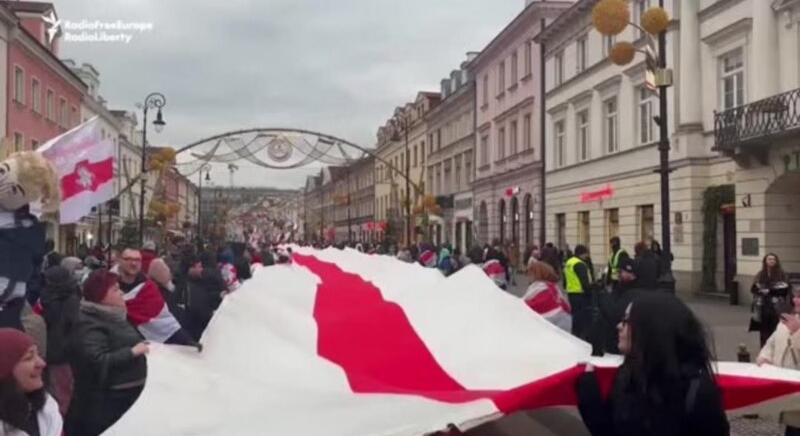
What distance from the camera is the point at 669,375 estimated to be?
314 centimetres

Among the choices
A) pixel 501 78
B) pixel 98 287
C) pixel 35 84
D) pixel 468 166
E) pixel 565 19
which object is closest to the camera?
pixel 98 287

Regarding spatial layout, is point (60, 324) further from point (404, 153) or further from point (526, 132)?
point (404, 153)

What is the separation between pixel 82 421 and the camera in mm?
4969

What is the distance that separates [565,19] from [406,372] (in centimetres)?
3310

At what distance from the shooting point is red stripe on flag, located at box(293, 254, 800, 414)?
Answer: 11.9ft

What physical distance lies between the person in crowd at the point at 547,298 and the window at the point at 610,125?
2367 cm

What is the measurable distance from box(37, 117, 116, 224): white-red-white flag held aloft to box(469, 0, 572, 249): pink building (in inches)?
1310

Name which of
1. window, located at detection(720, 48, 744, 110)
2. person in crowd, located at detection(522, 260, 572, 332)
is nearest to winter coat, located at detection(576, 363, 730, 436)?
person in crowd, located at detection(522, 260, 572, 332)

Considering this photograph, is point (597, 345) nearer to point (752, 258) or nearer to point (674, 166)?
point (752, 258)

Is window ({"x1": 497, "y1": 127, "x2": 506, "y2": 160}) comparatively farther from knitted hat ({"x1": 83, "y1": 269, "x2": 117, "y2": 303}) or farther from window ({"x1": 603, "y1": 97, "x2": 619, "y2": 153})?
knitted hat ({"x1": 83, "y1": 269, "x2": 117, "y2": 303})

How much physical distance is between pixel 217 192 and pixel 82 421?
94.0 metres

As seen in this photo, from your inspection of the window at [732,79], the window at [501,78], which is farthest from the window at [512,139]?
the window at [732,79]

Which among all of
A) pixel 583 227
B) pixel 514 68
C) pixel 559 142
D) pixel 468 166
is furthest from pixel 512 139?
pixel 583 227

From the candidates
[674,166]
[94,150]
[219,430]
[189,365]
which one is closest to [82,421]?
[189,365]
